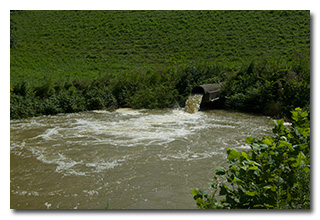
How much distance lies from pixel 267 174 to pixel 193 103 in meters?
8.60

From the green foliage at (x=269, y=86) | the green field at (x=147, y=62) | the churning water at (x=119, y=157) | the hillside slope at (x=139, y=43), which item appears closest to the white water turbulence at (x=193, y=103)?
the green field at (x=147, y=62)

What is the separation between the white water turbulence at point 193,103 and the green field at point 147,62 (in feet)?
1.91

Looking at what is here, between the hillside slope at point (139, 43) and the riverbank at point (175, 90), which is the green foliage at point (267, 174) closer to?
the hillside slope at point (139, 43)

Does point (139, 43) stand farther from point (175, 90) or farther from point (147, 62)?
point (175, 90)

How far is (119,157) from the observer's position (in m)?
5.87

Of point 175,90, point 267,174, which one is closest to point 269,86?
point 175,90

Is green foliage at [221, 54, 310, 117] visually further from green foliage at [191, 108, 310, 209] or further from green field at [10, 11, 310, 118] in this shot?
green foliage at [191, 108, 310, 209]

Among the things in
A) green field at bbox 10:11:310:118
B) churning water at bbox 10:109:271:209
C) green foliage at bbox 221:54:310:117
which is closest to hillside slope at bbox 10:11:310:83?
green field at bbox 10:11:310:118

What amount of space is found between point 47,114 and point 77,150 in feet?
15.9

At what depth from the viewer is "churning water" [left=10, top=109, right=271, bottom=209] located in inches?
163

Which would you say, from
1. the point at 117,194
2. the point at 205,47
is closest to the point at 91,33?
the point at 205,47

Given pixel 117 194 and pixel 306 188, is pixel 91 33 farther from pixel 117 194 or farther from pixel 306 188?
pixel 306 188

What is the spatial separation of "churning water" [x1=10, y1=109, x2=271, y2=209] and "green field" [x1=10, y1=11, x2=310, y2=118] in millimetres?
1448

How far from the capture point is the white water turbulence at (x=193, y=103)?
10717 millimetres
